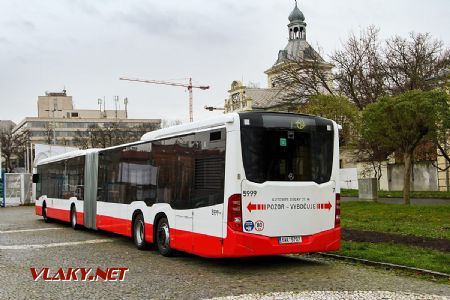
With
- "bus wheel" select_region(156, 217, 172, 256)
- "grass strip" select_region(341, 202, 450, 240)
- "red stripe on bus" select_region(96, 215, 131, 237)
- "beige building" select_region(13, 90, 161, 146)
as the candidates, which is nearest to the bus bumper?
"bus wheel" select_region(156, 217, 172, 256)

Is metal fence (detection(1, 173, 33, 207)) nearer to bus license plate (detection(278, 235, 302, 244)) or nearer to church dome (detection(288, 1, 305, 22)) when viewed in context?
bus license plate (detection(278, 235, 302, 244))

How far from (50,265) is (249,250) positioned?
4199 millimetres

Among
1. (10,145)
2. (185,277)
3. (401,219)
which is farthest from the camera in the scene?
(10,145)

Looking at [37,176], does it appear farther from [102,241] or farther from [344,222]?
[344,222]

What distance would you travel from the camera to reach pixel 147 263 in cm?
1202

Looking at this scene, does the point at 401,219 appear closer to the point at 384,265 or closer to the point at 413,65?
the point at 384,265

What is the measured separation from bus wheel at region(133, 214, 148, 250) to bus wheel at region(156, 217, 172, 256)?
862mm

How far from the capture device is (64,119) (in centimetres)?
14338

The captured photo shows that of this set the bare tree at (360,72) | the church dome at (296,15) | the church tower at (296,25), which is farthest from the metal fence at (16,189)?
the church dome at (296,15)

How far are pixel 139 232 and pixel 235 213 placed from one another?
4992mm

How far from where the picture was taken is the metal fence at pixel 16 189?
43.9 metres

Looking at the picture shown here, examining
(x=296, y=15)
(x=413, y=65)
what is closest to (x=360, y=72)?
(x=413, y=65)

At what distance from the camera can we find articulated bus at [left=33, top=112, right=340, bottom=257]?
1053 centimetres

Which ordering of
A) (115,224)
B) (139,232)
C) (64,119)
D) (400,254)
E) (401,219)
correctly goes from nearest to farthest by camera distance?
(400,254)
(139,232)
(115,224)
(401,219)
(64,119)
